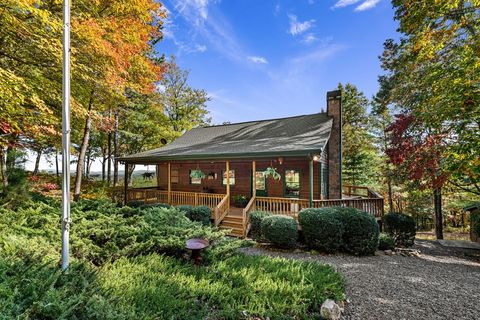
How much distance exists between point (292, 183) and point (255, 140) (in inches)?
120

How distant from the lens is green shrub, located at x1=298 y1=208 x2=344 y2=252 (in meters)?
7.45

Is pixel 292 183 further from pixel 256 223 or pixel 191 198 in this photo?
pixel 191 198

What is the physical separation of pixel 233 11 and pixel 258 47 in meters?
4.03

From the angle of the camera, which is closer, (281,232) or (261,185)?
(281,232)

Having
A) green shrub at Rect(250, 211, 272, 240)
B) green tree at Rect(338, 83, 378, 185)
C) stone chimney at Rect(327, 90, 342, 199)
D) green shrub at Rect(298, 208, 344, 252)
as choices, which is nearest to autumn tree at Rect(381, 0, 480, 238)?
stone chimney at Rect(327, 90, 342, 199)

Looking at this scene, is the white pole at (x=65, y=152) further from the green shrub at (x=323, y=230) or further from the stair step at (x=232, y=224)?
the stair step at (x=232, y=224)

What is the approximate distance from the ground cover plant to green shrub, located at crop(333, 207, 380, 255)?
244cm

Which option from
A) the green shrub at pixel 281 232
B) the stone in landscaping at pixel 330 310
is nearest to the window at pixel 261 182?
the green shrub at pixel 281 232

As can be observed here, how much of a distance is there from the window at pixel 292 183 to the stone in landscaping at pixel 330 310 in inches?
329

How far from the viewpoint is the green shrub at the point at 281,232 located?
303 inches

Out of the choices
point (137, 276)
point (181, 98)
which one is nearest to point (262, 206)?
point (137, 276)

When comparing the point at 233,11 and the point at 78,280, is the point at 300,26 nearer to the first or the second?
the point at 233,11

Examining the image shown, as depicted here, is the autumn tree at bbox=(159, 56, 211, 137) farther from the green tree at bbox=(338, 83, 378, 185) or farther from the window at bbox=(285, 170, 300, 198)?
the green tree at bbox=(338, 83, 378, 185)

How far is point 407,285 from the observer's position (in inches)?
209
